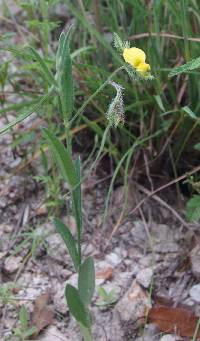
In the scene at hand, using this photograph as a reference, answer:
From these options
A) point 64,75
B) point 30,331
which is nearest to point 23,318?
point 30,331

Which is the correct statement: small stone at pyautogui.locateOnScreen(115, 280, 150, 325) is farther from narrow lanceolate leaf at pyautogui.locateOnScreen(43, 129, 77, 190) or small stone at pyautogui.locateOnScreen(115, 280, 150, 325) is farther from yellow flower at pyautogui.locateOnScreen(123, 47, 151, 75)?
yellow flower at pyautogui.locateOnScreen(123, 47, 151, 75)

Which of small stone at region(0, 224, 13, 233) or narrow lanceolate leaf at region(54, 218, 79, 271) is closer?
narrow lanceolate leaf at region(54, 218, 79, 271)

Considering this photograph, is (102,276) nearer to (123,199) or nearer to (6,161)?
(123,199)

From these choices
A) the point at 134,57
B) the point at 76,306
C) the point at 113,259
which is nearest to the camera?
the point at 134,57

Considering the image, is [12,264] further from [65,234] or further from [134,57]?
[134,57]

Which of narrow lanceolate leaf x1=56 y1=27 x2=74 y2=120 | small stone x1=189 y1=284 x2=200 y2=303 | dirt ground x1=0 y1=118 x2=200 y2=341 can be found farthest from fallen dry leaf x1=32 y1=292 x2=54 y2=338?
narrow lanceolate leaf x1=56 y1=27 x2=74 y2=120

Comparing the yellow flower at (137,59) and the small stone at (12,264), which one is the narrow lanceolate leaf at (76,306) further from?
the yellow flower at (137,59)

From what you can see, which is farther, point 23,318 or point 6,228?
point 6,228
